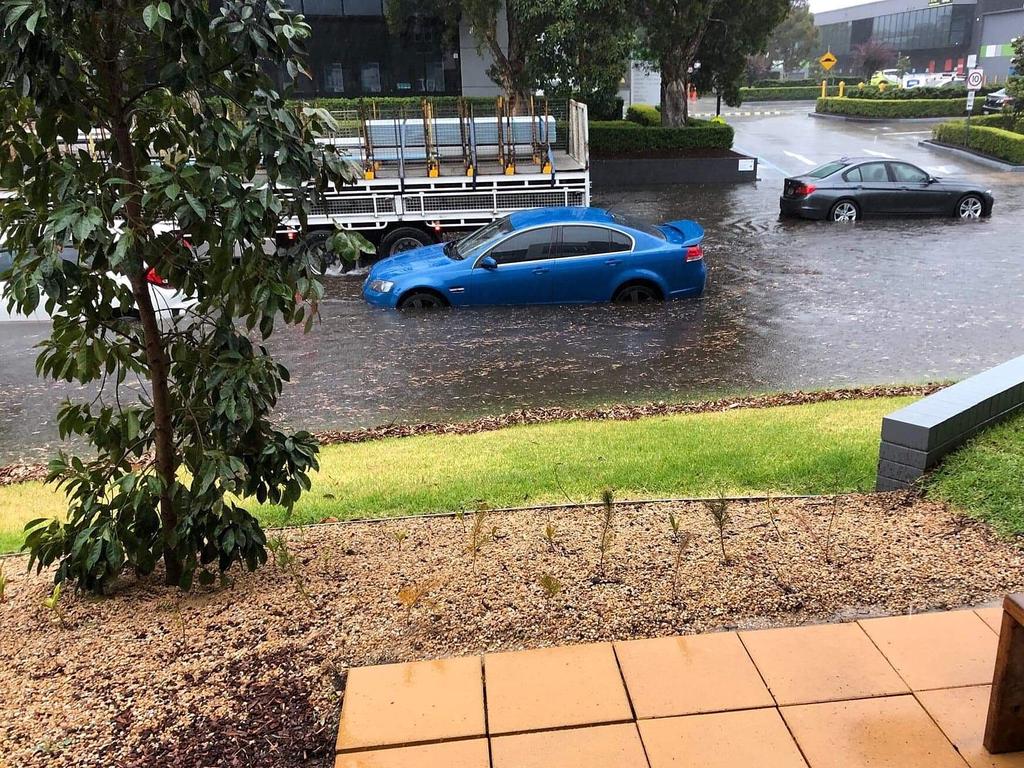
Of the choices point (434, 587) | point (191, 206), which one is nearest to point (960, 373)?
point (434, 587)

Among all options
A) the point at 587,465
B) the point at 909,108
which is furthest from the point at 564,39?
the point at 909,108

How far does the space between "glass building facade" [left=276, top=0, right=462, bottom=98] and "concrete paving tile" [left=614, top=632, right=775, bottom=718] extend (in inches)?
1070

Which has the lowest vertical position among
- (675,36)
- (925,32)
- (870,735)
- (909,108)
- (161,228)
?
(870,735)

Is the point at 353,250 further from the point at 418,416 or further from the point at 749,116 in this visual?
the point at 749,116

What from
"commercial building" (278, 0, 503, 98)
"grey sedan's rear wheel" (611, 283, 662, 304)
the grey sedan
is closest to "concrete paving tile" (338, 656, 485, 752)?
"grey sedan's rear wheel" (611, 283, 662, 304)

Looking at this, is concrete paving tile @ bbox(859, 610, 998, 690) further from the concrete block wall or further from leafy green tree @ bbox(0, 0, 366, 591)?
leafy green tree @ bbox(0, 0, 366, 591)

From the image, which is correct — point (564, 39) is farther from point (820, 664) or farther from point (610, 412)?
point (820, 664)

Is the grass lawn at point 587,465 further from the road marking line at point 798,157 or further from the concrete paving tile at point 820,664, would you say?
the road marking line at point 798,157

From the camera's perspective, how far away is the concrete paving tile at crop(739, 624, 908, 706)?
335 centimetres

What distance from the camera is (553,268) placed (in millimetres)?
12016

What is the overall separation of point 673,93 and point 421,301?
56.0ft

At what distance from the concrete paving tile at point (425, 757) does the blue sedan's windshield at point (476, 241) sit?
9.44 metres

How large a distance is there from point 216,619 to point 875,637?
2.87m

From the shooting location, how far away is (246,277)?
3.45 meters
